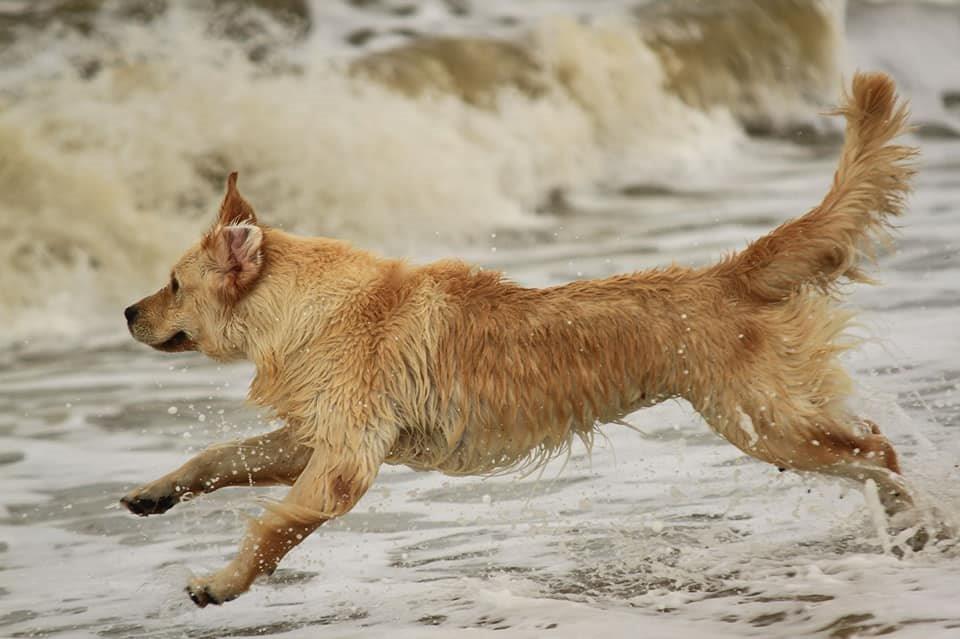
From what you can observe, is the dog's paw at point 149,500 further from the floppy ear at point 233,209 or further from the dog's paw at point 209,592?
the floppy ear at point 233,209

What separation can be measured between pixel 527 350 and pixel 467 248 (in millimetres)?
9489

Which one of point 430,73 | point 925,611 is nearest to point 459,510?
point 925,611

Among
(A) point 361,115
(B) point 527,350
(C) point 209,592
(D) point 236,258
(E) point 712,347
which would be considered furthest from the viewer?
(A) point 361,115

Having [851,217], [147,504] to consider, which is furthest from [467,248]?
[851,217]

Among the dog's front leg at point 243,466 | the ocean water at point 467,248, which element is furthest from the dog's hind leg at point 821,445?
the dog's front leg at point 243,466

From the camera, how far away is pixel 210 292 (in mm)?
6227

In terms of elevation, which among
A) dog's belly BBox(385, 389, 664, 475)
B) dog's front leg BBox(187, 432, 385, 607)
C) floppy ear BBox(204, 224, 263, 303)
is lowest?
dog's front leg BBox(187, 432, 385, 607)

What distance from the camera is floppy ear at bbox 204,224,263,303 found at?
6.16 m

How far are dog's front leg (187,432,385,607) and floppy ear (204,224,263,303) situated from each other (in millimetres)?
807

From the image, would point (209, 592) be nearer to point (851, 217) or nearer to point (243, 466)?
point (243, 466)

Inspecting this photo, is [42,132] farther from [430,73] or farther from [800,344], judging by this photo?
[800,344]

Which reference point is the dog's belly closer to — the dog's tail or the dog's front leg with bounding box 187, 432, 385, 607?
the dog's front leg with bounding box 187, 432, 385, 607

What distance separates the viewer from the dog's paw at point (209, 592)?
5.73m

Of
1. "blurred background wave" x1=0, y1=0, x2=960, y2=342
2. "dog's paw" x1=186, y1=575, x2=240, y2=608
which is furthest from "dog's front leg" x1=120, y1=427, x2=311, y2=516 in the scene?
"blurred background wave" x1=0, y1=0, x2=960, y2=342
